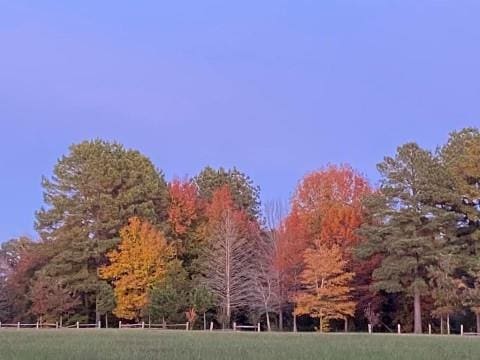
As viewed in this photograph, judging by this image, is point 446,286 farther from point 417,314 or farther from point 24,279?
point 24,279

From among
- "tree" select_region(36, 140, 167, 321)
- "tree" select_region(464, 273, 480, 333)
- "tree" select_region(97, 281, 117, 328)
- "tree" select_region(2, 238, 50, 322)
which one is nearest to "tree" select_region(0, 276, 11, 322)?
"tree" select_region(2, 238, 50, 322)

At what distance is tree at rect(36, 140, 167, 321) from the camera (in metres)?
65.5

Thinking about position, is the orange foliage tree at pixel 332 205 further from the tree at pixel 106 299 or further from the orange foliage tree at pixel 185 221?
the tree at pixel 106 299

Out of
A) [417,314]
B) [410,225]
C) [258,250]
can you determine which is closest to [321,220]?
[258,250]

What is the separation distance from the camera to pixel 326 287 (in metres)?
58.1

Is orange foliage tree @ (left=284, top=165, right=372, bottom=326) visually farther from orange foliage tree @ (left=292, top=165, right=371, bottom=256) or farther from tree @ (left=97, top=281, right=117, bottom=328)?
tree @ (left=97, top=281, right=117, bottom=328)

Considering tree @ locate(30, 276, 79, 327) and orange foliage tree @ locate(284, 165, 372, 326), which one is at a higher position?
orange foliage tree @ locate(284, 165, 372, 326)

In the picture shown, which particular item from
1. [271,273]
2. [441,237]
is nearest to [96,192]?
[271,273]

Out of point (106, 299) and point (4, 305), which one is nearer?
point (106, 299)

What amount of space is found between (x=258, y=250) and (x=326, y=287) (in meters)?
9.84

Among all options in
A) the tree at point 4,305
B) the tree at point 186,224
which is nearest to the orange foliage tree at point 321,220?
the tree at point 186,224

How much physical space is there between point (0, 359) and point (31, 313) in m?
52.2

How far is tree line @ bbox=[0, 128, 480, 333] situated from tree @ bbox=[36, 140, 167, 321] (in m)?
0.12

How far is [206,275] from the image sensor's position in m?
65.3
